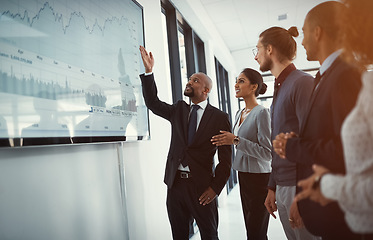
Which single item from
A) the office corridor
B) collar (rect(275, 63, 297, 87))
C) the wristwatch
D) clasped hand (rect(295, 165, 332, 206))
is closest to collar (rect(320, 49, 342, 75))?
clasped hand (rect(295, 165, 332, 206))

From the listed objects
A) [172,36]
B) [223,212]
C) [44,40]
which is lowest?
[223,212]

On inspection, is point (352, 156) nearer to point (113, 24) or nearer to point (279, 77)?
point (279, 77)

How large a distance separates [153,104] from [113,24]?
1.95 feet

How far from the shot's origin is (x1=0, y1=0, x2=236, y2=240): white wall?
112 cm

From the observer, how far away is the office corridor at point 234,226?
311 centimetres

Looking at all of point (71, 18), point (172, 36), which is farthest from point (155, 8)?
point (71, 18)

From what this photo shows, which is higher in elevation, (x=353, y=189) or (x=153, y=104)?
(x=153, y=104)

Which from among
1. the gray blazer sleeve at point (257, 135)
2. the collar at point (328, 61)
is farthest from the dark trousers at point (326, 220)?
the gray blazer sleeve at point (257, 135)

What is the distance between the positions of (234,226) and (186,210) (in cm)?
192

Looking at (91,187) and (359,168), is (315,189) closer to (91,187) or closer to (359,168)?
(359,168)

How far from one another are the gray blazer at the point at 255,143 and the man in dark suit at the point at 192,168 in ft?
0.54

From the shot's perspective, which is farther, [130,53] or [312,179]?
[130,53]

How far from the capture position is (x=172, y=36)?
3305 mm

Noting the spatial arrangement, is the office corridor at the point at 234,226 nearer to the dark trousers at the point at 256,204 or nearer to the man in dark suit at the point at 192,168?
the dark trousers at the point at 256,204
